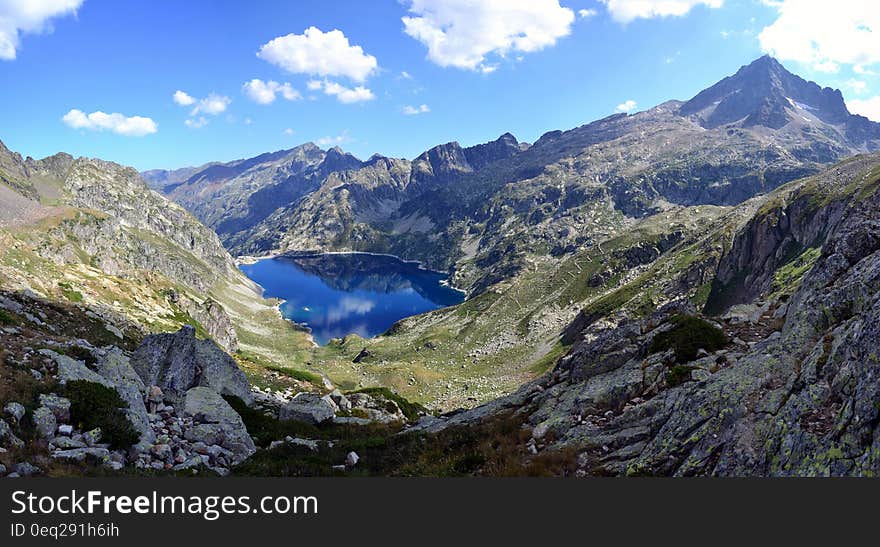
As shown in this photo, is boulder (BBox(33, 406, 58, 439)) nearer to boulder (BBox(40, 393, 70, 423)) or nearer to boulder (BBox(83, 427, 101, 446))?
boulder (BBox(40, 393, 70, 423))

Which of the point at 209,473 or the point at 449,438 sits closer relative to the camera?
the point at 209,473

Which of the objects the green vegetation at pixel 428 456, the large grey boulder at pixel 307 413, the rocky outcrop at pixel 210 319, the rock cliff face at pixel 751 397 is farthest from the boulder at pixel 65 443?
the rocky outcrop at pixel 210 319

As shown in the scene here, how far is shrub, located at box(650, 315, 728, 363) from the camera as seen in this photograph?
24891 millimetres

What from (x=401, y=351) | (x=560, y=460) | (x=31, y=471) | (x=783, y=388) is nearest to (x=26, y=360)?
(x=31, y=471)

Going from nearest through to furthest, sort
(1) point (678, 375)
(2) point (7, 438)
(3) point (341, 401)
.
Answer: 1. (2) point (7, 438)
2. (1) point (678, 375)
3. (3) point (341, 401)

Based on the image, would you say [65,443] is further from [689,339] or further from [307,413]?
[689,339]

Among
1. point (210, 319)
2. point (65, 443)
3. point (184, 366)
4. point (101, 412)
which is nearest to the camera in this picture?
point (65, 443)

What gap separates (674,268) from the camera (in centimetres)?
19075

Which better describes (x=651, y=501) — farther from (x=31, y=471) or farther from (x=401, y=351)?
(x=401, y=351)

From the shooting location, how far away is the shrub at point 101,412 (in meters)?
16.2

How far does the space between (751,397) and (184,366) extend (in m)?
33.9

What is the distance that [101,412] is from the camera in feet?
56.6

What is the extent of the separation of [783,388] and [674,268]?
199m

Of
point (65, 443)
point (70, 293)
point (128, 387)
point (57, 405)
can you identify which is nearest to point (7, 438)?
point (65, 443)
